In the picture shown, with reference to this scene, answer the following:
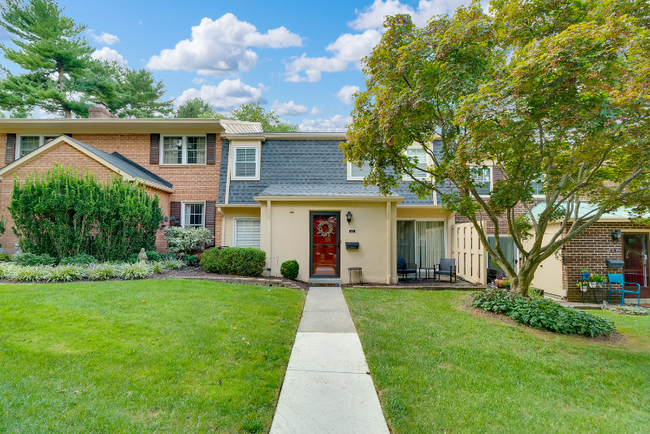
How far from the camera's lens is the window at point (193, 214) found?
13061 mm

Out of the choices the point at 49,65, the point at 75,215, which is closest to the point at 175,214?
the point at 75,215

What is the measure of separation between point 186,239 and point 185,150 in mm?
3849

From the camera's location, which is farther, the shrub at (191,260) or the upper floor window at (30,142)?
the upper floor window at (30,142)

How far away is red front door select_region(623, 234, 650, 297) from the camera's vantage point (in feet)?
33.1

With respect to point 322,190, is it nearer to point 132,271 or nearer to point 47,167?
point 132,271

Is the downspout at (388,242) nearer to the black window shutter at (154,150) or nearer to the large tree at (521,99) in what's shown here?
the large tree at (521,99)

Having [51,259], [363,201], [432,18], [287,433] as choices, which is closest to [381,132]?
[432,18]

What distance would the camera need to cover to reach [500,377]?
384 cm

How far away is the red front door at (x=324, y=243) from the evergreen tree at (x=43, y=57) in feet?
71.1

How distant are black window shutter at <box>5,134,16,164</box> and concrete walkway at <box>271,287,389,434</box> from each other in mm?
15026

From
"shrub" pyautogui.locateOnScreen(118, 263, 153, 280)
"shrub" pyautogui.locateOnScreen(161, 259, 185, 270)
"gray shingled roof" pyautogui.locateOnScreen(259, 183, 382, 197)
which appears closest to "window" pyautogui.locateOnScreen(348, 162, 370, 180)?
"gray shingled roof" pyautogui.locateOnScreen(259, 183, 382, 197)

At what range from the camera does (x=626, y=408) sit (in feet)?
10.8

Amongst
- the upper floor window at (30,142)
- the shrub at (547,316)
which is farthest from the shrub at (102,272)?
the shrub at (547,316)

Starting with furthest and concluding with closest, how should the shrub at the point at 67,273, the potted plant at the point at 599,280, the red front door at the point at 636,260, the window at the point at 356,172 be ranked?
1. the window at the point at 356,172
2. the red front door at the point at 636,260
3. the potted plant at the point at 599,280
4. the shrub at the point at 67,273
